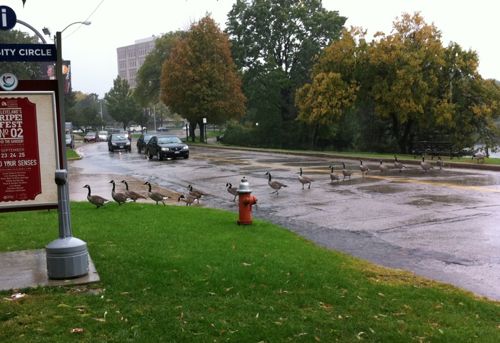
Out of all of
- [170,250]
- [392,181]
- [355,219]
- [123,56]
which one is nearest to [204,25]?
[392,181]

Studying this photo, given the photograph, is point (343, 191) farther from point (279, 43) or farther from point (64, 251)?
point (279, 43)

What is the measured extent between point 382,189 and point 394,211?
3773mm

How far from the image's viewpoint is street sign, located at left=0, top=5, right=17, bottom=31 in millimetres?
6254

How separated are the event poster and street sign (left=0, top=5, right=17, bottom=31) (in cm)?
127

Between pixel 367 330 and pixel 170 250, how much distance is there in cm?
346

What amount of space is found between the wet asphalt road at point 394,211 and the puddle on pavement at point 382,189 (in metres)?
0.03

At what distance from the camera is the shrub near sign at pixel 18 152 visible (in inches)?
291

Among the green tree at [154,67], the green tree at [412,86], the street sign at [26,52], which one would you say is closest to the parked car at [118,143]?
the green tree at [412,86]

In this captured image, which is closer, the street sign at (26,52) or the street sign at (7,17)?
the street sign at (7,17)

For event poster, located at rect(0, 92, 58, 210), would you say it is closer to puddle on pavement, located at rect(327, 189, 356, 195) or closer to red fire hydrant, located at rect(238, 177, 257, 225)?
red fire hydrant, located at rect(238, 177, 257, 225)

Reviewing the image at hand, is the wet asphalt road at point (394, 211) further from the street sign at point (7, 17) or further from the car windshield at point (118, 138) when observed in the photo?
the car windshield at point (118, 138)

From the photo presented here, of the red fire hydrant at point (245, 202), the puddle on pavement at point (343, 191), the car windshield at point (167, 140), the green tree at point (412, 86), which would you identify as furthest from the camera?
the green tree at point (412, 86)

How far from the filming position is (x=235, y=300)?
537 centimetres

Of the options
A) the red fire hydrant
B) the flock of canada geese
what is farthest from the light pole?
the flock of canada geese
